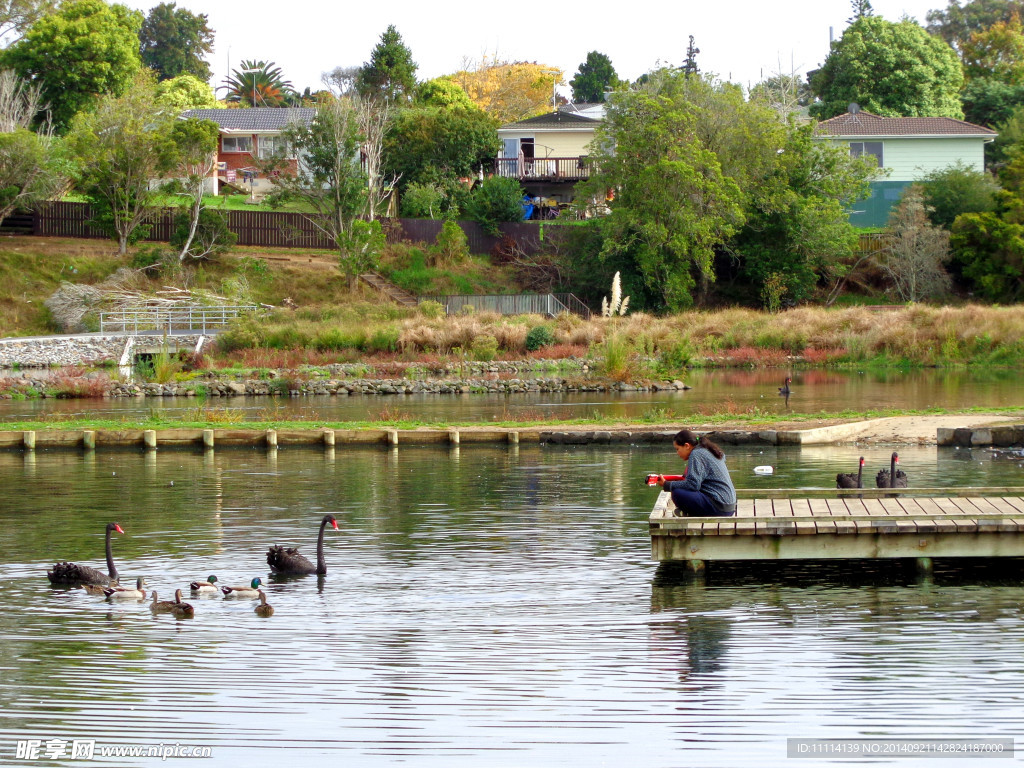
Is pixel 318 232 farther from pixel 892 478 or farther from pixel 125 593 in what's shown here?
pixel 125 593

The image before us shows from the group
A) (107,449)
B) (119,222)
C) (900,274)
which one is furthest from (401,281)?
(107,449)

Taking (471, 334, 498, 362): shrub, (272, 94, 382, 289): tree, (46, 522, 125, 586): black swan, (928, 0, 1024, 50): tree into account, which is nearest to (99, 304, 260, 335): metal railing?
(272, 94, 382, 289): tree

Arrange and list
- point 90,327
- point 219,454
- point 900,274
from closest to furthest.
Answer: point 219,454, point 90,327, point 900,274

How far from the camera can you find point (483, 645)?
35.3ft

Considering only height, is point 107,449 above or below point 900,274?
below

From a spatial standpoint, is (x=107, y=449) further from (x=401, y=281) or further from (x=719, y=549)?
(x=401, y=281)

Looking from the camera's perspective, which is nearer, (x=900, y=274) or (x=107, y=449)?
(x=107, y=449)

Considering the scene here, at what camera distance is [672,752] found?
8.10 meters

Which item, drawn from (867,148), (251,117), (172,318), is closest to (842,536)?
(172,318)

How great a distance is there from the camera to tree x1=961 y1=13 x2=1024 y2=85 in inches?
3142

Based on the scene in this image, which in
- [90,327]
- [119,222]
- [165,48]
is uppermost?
[165,48]

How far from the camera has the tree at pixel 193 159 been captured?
57625mm

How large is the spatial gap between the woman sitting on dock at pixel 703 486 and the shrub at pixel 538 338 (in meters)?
34.0

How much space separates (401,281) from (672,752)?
5246 centimetres
